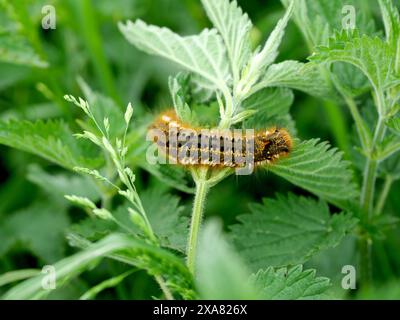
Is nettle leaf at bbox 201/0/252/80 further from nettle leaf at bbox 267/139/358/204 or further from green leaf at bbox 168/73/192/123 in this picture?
nettle leaf at bbox 267/139/358/204

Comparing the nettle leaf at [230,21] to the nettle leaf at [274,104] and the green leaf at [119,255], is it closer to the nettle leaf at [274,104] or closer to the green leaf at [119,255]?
the nettle leaf at [274,104]

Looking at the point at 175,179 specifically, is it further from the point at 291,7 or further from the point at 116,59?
the point at 116,59

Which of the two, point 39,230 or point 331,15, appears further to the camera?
point 39,230

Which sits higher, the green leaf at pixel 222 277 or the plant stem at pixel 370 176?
the plant stem at pixel 370 176

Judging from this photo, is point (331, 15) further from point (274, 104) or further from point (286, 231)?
point (286, 231)

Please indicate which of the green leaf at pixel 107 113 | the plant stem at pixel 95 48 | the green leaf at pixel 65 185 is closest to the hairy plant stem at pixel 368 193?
the green leaf at pixel 107 113

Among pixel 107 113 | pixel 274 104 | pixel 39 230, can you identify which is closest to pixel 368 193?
pixel 274 104

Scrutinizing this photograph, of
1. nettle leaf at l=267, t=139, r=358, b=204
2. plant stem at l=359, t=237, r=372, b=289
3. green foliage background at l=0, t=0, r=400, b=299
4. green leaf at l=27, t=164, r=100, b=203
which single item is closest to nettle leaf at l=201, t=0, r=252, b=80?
green foliage background at l=0, t=0, r=400, b=299
